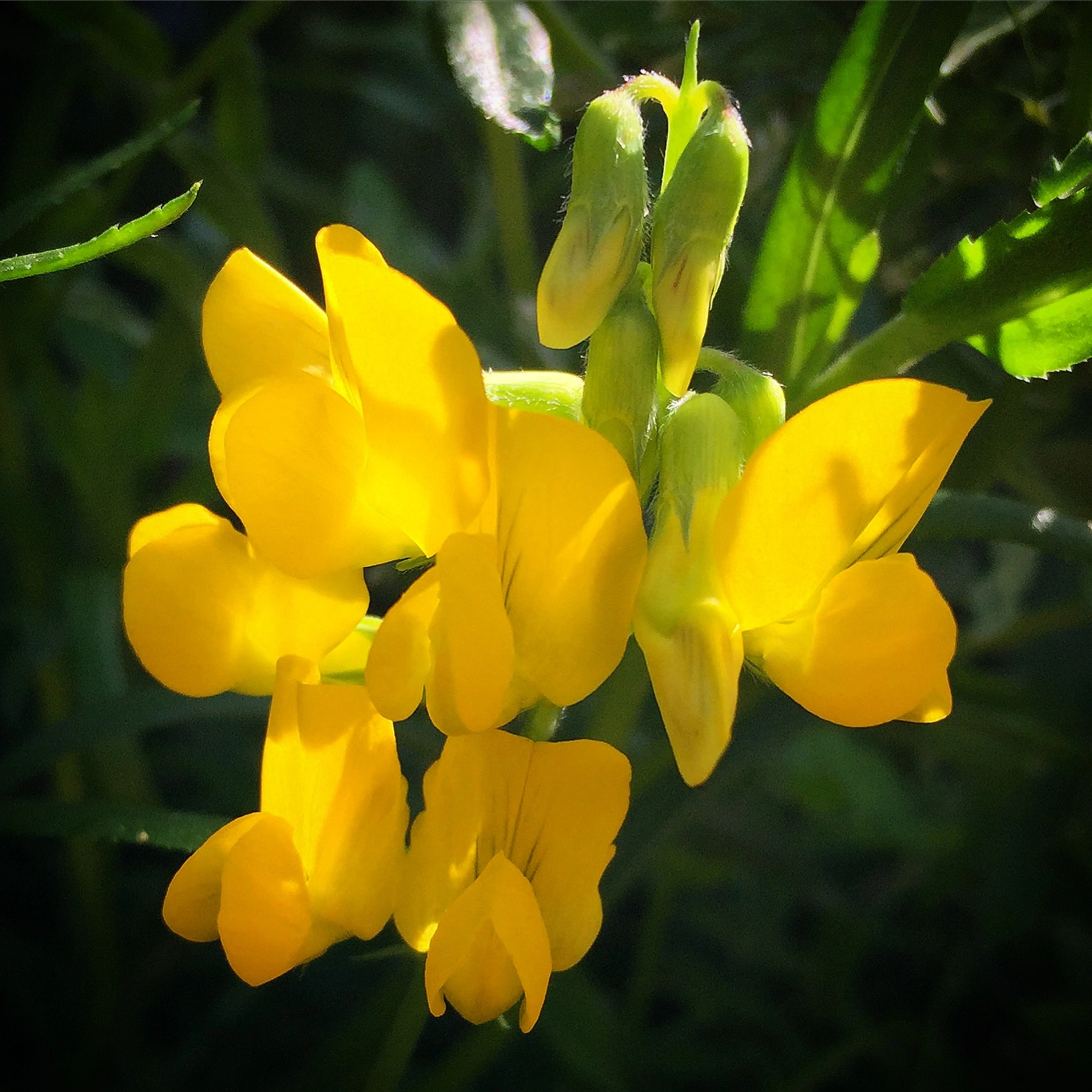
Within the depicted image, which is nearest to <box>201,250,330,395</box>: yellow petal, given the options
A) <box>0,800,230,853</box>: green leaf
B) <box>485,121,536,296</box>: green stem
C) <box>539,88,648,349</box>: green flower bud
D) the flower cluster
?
the flower cluster

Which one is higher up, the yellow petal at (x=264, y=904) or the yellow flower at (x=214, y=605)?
the yellow flower at (x=214, y=605)

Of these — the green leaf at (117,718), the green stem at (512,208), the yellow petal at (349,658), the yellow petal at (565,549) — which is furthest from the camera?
the green stem at (512,208)

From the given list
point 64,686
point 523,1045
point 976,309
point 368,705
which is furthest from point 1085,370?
point 64,686

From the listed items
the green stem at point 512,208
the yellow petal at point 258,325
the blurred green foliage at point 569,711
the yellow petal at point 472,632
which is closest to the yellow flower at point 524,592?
the yellow petal at point 472,632

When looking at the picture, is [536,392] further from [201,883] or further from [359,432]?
[201,883]

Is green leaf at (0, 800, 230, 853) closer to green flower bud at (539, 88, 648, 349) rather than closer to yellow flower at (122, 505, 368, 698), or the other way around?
yellow flower at (122, 505, 368, 698)

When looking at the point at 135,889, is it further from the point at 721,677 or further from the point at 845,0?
the point at 845,0

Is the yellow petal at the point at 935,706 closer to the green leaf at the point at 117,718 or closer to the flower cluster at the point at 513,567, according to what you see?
the flower cluster at the point at 513,567

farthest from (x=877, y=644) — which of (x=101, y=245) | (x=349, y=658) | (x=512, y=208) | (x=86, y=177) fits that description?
(x=512, y=208)
